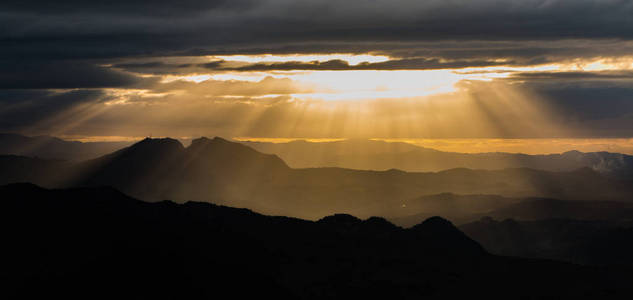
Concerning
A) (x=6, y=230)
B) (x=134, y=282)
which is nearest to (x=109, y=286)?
(x=134, y=282)

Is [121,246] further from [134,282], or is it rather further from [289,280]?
[289,280]

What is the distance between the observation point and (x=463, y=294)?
7825 inches

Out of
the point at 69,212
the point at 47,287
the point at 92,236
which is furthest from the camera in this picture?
the point at 69,212

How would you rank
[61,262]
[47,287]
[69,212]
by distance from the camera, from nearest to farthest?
[47,287] → [61,262] → [69,212]

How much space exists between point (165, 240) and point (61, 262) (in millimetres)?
29315

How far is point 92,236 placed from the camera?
7229 inches

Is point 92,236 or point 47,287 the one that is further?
point 92,236

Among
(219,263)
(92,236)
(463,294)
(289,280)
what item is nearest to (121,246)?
(92,236)

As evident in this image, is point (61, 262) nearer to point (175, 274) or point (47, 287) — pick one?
point (47, 287)

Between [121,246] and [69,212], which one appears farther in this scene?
[69,212]

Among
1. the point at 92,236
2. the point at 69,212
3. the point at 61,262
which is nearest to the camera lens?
the point at 61,262

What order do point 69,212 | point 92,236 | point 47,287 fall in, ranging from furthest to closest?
point 69,212 → point 92,236 → point 47,287

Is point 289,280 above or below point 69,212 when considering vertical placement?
below

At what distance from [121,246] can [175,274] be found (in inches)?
684
